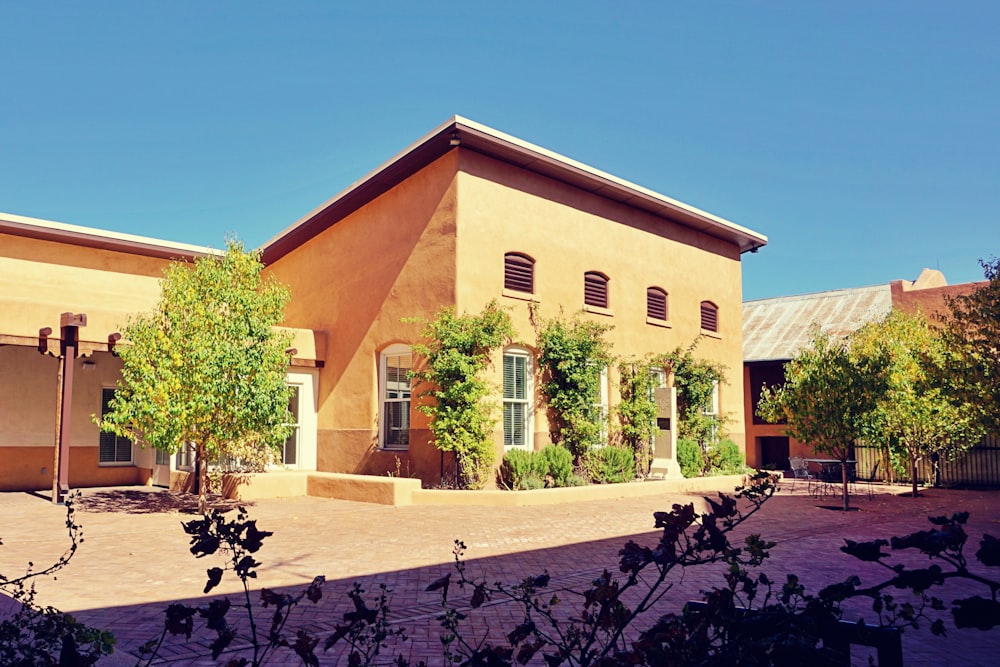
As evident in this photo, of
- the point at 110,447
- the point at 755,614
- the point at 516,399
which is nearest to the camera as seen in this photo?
the point at 755,614

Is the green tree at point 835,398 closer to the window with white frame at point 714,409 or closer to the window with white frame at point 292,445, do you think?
the window with white frame at point 714,409

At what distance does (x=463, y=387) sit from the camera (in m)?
13.9

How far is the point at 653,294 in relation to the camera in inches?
757

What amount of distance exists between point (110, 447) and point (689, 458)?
45.3 ft

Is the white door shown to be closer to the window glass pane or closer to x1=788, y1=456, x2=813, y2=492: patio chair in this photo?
the window glass pane

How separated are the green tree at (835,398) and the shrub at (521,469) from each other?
498 centimetres

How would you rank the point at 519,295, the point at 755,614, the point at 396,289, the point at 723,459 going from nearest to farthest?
the point at 755,614 < the point at 519,295 < the point at 396,289 < the point at 723,459

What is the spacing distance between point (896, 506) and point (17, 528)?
15.2 m

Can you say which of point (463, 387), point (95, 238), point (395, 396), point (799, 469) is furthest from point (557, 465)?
point (95, 238)

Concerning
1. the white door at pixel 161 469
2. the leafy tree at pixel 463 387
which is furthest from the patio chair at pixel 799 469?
the white door at pixel 161 469

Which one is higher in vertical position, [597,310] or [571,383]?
[597,310]

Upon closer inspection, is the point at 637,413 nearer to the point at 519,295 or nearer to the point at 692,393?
the point at 692,393

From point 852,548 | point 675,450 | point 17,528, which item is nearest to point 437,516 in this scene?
point 17,528

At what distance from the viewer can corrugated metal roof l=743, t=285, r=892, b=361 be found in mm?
25234
